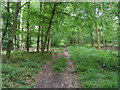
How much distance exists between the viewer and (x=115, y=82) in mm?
4441

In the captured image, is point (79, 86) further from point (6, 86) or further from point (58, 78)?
point (6, 86)

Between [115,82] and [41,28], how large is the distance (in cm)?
1018

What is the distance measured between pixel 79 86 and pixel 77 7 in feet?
20.2

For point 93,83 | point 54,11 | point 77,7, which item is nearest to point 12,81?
point 93,83

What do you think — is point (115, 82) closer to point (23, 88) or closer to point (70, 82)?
point (70, 82)

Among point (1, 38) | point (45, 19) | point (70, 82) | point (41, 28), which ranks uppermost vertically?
point (45, 19)

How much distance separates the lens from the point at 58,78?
5.47m

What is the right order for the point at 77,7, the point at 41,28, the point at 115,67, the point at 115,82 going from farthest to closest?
1. the point at 41,28
2. the point at 77,7
3. the point at 115,67
4. the point at 115,82

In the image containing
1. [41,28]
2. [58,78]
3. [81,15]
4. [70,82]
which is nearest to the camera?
[70,82]

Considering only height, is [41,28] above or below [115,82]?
above

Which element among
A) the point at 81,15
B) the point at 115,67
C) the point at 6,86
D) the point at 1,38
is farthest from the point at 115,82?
the point at 1,38

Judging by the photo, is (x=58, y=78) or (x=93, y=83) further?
(x=58, y=78)

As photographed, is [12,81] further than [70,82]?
No

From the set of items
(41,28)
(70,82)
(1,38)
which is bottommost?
(70,82)
